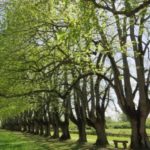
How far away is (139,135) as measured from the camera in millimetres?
25281

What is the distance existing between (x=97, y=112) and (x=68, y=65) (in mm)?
9314

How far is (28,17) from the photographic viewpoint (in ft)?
73.2

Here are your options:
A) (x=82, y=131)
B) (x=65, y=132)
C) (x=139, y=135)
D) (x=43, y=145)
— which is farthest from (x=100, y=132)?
(x=65, y=132)

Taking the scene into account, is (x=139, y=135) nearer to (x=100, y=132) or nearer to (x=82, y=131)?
(x=100, y=132)

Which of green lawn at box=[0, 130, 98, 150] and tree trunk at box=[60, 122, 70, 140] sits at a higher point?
tree trunk at box=[60, 122, 70, 140]

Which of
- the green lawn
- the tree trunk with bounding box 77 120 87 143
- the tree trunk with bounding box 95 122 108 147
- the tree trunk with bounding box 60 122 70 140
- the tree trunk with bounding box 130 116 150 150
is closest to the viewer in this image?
the tree trunk with bounding box 130 116 150 150

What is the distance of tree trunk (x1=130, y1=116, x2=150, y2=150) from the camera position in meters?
24.9

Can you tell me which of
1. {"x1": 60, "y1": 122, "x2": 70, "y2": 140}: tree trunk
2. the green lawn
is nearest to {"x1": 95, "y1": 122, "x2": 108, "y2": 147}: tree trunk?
the green lawn

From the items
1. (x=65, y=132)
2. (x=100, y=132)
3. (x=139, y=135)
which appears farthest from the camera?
(x=65, y=132)

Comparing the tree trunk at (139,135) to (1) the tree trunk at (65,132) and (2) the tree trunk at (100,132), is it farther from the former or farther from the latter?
(1) the tree trunk at (65,132)

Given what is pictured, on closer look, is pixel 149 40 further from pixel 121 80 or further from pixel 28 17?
pixel 28 17

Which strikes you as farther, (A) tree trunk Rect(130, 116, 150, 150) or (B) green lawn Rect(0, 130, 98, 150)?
(B) green lawn Rect(0, 130, 98, 150)

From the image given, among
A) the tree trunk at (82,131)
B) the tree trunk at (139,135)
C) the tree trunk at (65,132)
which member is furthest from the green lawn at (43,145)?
the tree trunk at (139,135)

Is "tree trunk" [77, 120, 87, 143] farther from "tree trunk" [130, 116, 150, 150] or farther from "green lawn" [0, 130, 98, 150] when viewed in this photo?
"tree trunk" [130, 116, 150, 150]
